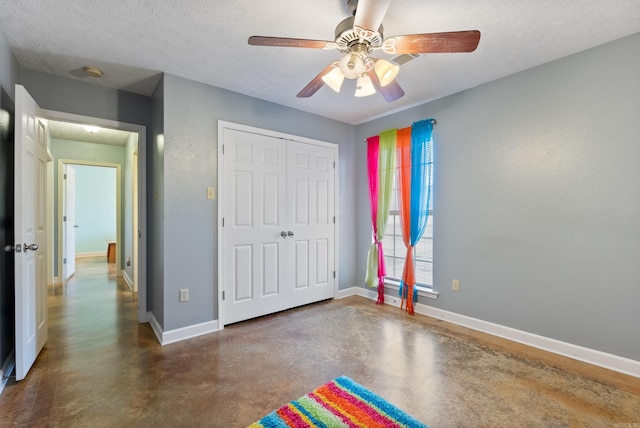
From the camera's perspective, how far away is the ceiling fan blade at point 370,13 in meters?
1.31

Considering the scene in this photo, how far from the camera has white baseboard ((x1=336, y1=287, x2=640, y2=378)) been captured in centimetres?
210

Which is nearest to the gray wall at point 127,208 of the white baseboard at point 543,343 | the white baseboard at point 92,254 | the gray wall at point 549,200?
the white baseboard at point 92,254

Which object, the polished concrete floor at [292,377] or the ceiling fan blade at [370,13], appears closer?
the ceiling fan blade at [370,13]

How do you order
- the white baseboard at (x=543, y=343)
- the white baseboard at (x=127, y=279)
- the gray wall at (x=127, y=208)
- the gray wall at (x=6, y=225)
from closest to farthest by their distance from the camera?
the gray wall at (x=6, y=225) < the white baseboard at (x=543, y=343) < the white baseboard at (x=127, y=279) < the gray wall at (x=127, y=208)

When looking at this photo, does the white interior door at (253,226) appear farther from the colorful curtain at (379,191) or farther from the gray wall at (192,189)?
the colorful curtain at (379,191)

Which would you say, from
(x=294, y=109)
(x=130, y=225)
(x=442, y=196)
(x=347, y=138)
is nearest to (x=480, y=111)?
(x=442, y=196)

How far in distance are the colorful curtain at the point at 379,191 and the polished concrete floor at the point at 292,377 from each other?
809 mm

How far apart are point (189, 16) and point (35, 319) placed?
2519mm

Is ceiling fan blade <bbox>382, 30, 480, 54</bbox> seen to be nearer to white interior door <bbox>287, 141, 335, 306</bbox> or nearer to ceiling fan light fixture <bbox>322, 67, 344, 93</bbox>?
ceiling fan light fixture <bbox>322, 67, 344, 93</bbox>

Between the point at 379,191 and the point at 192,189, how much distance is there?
228 centimetres

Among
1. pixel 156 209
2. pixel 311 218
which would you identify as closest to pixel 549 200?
pixel 311 218

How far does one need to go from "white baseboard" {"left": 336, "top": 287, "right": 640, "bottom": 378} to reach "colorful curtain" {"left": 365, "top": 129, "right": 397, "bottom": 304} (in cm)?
43

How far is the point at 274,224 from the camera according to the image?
337 centimetres

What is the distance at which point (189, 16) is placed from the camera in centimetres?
187
